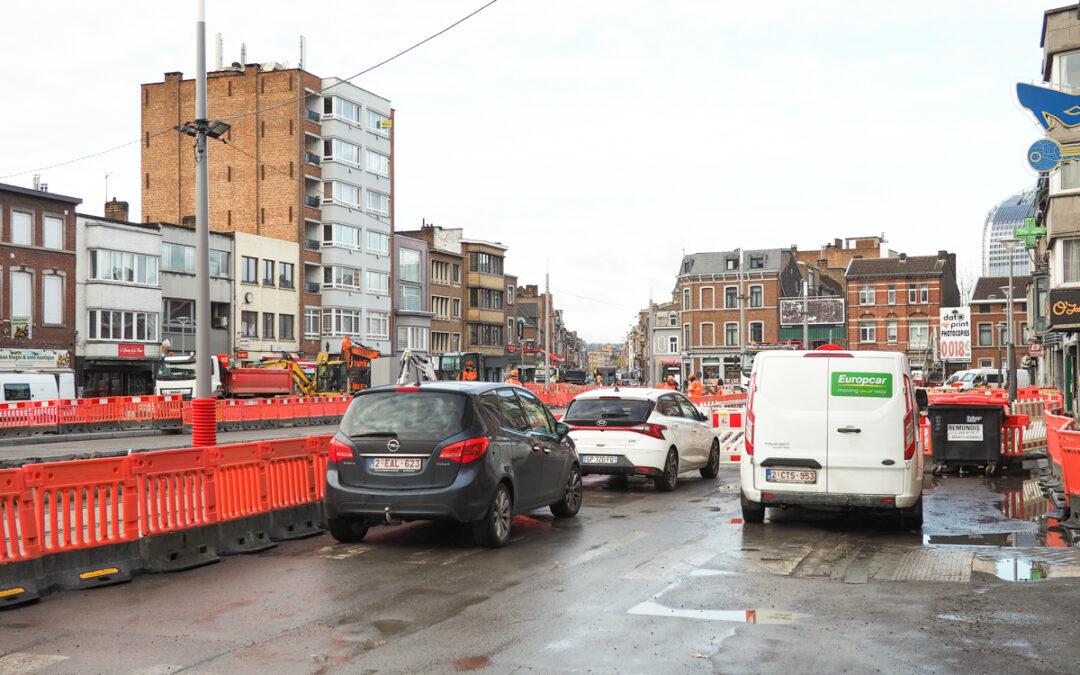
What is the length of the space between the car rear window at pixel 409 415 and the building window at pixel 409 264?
68280mm

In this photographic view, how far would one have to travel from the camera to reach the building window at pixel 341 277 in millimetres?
68875

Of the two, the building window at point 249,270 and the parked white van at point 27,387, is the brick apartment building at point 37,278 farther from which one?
the building window at point 249,270

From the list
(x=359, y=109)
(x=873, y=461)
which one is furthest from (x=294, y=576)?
(x=359, y=109)

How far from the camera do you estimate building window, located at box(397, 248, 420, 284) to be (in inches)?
3103

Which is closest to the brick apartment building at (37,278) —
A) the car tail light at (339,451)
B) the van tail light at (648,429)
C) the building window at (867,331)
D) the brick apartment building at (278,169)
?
the brick apartment building at (278,169)

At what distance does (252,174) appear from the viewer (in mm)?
67188

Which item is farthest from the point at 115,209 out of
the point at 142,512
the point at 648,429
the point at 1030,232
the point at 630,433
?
the point at 142,512

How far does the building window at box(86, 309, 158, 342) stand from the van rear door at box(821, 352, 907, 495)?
46.1 metres

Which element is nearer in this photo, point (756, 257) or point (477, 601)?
point (477, 601)

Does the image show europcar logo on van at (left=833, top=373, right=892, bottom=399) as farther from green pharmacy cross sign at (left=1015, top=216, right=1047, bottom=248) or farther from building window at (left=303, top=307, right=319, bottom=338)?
building window at (left=303, top=307, right=319, bottom=338)

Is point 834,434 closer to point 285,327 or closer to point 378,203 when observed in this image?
point 285,327

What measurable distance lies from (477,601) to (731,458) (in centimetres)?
1573

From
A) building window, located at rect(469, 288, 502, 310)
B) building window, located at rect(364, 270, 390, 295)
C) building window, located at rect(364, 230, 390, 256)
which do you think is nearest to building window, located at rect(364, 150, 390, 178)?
building window, located at rect(364, 230, 390, 256)

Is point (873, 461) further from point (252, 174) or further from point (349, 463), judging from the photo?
point (252, 174)
